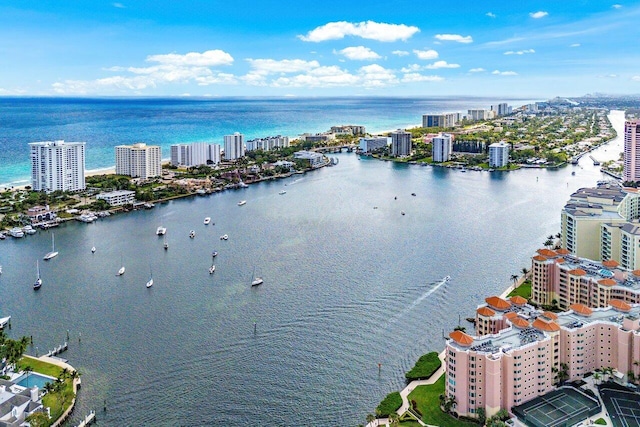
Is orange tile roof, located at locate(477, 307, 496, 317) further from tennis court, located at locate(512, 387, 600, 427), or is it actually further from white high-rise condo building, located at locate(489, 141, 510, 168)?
white high-rise condo building, located at locate(489, 141, 510, 168)

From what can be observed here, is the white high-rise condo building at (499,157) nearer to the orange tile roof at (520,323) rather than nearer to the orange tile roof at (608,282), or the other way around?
the orange tile roof at (608,282)

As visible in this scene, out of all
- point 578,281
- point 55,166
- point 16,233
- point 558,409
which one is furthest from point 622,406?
point 55,166

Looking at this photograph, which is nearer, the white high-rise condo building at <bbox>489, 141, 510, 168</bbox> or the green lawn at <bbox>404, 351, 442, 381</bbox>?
the green lawn at <bbox>404, 351, 442, 381</bbox>

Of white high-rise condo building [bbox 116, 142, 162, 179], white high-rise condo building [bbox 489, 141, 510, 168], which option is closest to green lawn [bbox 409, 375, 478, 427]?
white high-rise condo building [bbox 116, 142, 162, 179]

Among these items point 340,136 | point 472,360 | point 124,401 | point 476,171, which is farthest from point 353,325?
point 340,136

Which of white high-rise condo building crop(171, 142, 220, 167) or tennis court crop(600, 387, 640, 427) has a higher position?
white high-rise condo building crop(171, 142, 220, 167)

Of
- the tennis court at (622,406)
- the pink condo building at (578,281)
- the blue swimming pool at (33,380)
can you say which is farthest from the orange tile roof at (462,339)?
the blue swimming pool at (33,380)

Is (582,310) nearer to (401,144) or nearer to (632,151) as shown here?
(632,151)
